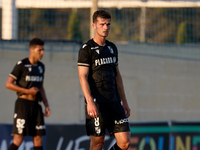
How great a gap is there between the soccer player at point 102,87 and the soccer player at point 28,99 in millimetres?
1654

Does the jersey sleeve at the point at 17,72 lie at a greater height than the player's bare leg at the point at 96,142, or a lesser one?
greater

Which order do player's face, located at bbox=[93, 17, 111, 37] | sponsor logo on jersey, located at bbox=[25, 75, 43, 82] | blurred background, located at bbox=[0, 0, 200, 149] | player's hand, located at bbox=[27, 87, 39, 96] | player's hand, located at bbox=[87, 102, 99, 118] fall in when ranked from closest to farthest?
Result: 1. player's hand, located at bbox=[87, 102, 99, 118]
2. player's face, located at bbox=[93, 17, 111, 37]
3. player's hand, located at bbox=[27, 87, 39, 96]
4. sponsor logo on jersey, located at bbox=[25, 75, 43, 82]
5. blurred background, located at bbox=[0, 0, 200, 149]

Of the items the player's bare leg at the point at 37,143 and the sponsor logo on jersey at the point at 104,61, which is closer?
the sponsor logo on jersey at the point at 104,61

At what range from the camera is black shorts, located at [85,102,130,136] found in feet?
13.2

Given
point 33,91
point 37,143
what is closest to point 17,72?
point 33,91

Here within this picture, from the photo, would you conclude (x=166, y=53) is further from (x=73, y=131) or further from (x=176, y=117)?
(x=73, y=131)

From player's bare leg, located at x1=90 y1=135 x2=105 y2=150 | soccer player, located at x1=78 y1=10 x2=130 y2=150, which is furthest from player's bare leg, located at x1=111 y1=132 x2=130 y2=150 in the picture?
player's bare leg, located at x1=90 y1=135 x2=105 y2=150

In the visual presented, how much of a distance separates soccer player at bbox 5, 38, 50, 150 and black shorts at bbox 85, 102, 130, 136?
168 cm

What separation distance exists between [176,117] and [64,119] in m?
2.45

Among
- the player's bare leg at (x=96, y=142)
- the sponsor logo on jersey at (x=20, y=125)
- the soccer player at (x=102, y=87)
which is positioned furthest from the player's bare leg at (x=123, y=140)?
the sponsor logo on jersey at (x=20, y=125)

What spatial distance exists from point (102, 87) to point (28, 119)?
1876mm

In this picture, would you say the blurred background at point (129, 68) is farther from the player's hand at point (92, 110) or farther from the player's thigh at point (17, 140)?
the player's hand at point (92, 110)

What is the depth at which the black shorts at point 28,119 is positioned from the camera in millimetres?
5449

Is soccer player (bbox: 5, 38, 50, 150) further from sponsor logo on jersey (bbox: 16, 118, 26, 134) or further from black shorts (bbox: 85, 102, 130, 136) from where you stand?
black shorts (bbox: 85, 102, 130, 136)
